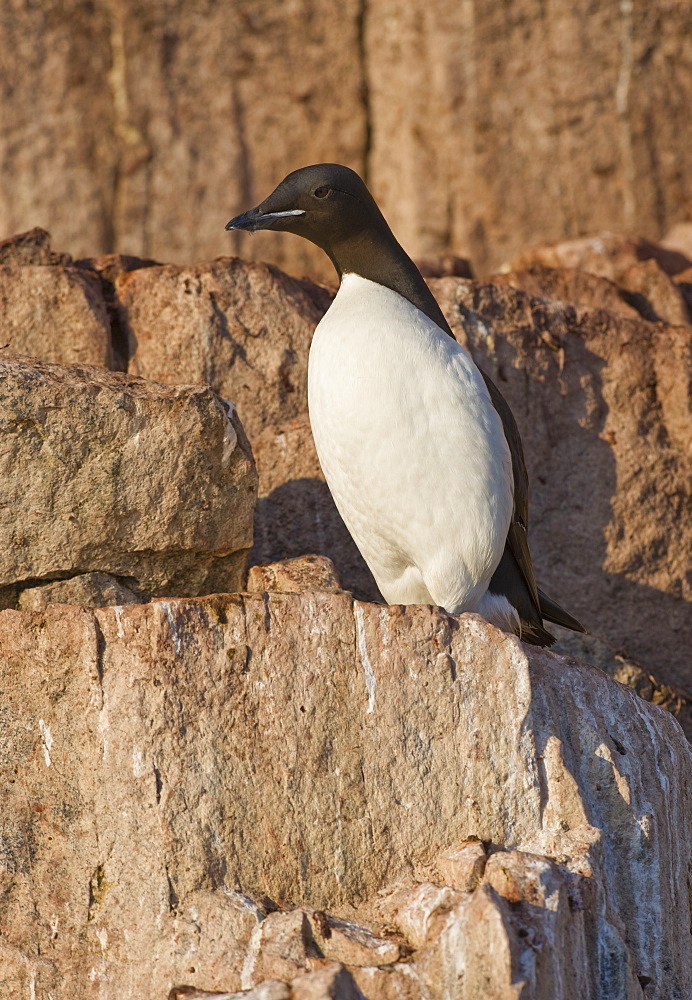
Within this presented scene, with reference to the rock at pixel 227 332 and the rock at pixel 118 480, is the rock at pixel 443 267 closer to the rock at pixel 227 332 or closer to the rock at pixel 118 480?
the rock at pixel 227 332

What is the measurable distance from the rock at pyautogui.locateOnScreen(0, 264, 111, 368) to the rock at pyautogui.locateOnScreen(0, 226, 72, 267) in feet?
0.65

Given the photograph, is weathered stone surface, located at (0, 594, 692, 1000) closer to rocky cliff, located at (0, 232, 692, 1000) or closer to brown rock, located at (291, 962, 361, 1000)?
rocky cliff, located at (0, 232, 692, 1000)

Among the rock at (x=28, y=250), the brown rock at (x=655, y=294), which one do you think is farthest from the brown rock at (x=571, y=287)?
the rock at (x=28, y=250)

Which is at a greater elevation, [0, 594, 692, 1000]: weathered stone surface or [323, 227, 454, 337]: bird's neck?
[323, 227, 454, 337]: bird's neck

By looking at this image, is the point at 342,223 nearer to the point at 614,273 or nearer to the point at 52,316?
the point at 52,316

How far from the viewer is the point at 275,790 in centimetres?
415

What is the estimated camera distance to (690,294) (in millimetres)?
8570

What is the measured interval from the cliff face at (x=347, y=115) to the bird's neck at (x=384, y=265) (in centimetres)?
530

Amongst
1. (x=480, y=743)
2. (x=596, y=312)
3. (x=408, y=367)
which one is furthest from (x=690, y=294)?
(x=480, y=743)

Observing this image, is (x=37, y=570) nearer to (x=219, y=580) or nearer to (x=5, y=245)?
(x=219, y=580)

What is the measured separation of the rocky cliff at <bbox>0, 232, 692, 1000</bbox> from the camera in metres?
3.80

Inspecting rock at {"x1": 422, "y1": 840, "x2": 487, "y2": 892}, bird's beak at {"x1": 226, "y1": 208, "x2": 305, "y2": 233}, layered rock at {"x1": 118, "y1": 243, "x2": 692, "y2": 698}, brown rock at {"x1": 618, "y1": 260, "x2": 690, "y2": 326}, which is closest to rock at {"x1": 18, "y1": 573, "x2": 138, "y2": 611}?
layered rock at {"x1": 118, "y1": 243, "x2": 692, "y2": 698}

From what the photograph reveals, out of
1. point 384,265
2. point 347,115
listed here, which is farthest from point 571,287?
point 347,115

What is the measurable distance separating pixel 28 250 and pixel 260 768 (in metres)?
3.73
